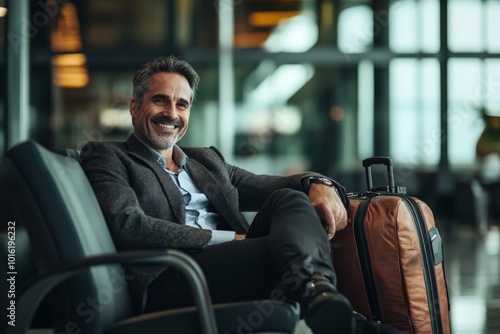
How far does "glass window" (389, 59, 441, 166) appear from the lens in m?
9.70

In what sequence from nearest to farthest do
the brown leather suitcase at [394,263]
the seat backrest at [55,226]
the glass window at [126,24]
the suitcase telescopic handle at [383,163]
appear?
1. the seat backrest at [55,226]
2. the brown leather suitcase at [394,263]
3. the suitcase telescopic handle at [383,163]
4. the glass window at [126,24]

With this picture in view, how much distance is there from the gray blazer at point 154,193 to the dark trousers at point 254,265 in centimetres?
5

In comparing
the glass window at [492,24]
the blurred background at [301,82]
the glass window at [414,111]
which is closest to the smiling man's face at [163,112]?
Result: the blurred background at [301,82]

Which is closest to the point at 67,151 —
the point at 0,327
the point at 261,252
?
the point at 0,327

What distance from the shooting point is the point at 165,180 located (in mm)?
2314

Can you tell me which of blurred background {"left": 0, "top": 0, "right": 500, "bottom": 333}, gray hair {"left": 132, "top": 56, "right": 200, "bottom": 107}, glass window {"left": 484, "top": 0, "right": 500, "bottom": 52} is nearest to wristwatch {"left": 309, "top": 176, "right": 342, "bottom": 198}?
gray hair {"left": 132, "top": 56, "right": 200, "bottom": 107}

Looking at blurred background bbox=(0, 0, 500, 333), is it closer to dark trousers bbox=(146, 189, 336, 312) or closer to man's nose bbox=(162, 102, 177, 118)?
man's nose bbox=(162, 102, 177, 118)

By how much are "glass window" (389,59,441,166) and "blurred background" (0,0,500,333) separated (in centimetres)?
2

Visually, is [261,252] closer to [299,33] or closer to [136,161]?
[136,161]

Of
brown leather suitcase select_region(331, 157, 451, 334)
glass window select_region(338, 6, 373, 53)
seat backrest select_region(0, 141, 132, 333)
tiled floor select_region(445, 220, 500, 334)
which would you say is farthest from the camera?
glass window select_region(338, 6, 373, 53)

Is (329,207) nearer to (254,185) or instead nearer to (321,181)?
(321,181)

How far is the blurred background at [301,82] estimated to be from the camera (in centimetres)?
893

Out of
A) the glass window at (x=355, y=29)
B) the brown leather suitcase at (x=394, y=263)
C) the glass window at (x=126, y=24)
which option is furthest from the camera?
the glass window at (x=355, y=29)

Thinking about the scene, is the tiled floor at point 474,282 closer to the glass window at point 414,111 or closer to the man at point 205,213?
the man at point 205,213
